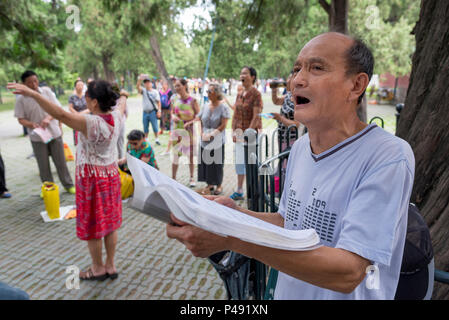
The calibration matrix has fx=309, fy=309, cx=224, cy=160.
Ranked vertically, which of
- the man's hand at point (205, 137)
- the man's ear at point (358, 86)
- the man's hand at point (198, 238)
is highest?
the man's ear at point (358, 86)

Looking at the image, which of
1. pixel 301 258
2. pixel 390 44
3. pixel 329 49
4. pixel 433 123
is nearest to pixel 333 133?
pixel 329 49

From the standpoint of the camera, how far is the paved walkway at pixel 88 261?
310 cm

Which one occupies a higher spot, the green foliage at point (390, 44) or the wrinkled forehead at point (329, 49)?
the green foliage at point (390, 44)

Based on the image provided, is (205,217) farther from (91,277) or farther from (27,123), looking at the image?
(27,123)

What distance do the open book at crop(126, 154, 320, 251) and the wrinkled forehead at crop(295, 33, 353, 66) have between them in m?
0.59

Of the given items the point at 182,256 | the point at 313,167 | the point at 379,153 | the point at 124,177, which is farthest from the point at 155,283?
the point at 379,153

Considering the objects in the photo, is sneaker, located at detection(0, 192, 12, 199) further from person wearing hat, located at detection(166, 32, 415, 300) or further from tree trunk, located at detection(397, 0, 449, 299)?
tree trunk, located at detection(397, 0, 449, 299)

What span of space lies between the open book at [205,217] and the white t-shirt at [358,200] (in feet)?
0.58

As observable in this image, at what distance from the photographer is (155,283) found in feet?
10.6

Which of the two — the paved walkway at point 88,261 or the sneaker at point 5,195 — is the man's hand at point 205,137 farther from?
the sneaker at point 5,195

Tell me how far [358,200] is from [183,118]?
5.23m

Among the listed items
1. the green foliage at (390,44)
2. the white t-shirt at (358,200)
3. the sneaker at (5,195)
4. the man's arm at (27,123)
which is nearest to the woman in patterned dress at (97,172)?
the white t-shirt at (358,200)

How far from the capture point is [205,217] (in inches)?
26.8
